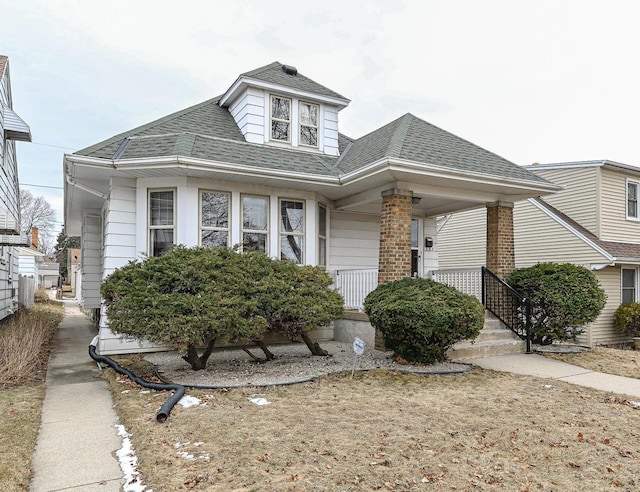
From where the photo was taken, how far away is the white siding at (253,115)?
32.8ft

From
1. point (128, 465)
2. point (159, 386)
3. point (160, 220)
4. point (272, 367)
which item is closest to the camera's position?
point (128, 465)

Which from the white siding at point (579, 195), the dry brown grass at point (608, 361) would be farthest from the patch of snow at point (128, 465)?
the white siding at point (579, 195)

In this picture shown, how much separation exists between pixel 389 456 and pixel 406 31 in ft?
38.9

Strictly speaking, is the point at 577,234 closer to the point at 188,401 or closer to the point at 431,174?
the point at 431,174

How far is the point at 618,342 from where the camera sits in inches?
544

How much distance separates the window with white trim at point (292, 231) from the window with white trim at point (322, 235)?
0.80 metres

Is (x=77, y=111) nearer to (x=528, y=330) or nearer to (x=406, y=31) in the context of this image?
(x=406, y=31)

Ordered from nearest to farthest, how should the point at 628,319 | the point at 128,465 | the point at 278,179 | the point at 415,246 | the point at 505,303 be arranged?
the point at 128,465 → the point at 278,179 → the point at 505,303 → the point at 415,246 → the point at 628,319

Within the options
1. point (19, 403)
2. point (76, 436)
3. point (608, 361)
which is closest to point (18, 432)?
point (76, 436)

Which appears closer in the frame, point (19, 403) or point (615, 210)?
point (19, 403)

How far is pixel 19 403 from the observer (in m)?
5.27

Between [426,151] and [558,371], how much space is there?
4.53 m

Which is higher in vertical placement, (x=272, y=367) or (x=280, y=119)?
(x=280, y=119)

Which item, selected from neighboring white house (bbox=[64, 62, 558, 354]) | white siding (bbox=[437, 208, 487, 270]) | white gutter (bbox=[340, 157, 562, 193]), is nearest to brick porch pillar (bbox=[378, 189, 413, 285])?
neighboring white house (bbox=[64, 62, 558, 354])
